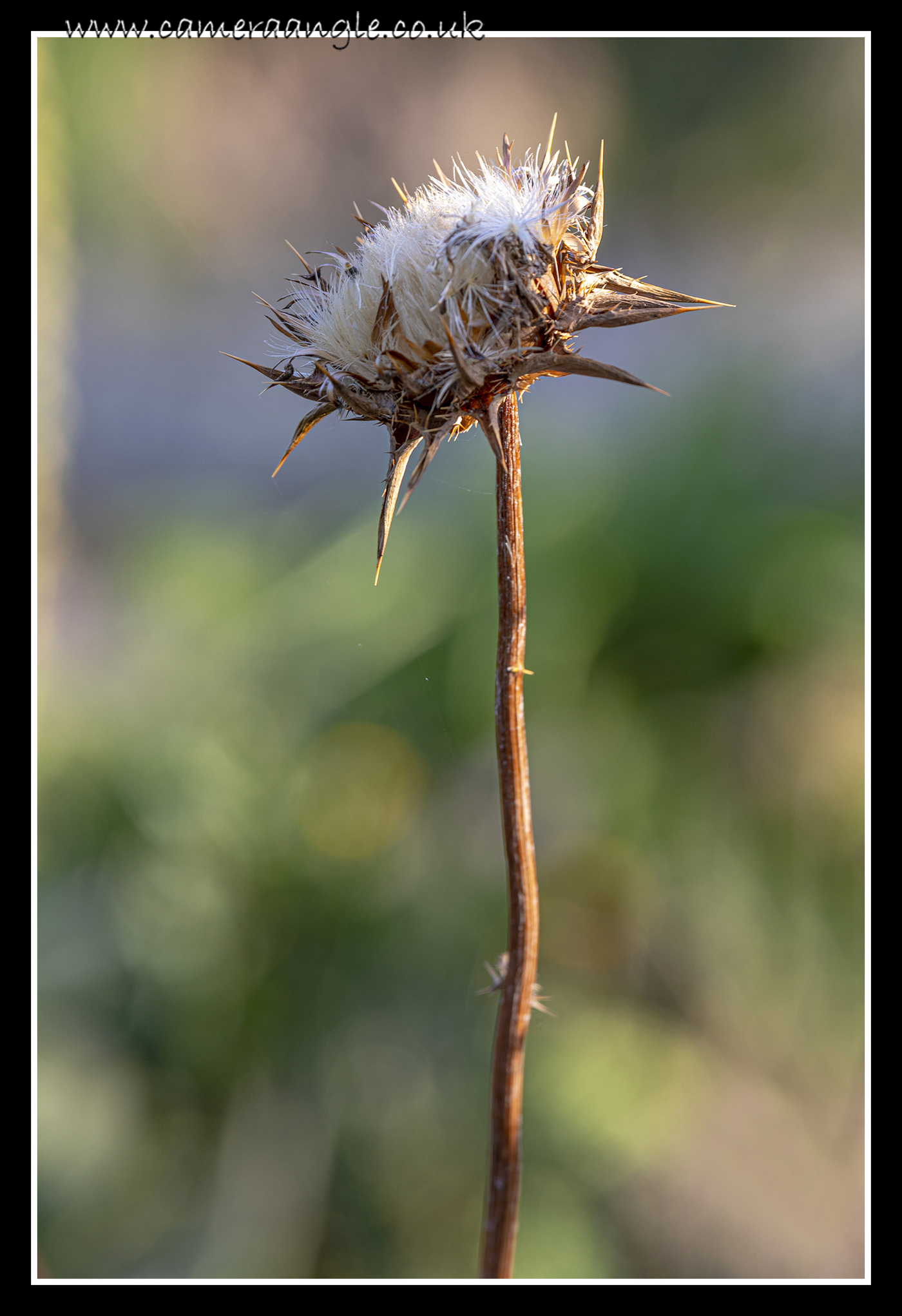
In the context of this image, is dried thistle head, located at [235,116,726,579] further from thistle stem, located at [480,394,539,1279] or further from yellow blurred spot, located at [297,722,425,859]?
yellow blurred spot, located at [297,722,425,859]

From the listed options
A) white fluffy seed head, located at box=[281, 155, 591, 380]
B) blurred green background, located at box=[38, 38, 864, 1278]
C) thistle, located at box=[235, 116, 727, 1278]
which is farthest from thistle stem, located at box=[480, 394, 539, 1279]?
blurred green background, located at box=[38, 38, 864, 1278]

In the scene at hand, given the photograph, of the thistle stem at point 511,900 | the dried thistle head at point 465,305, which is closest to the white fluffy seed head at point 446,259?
the dried thistle head at point 465,305

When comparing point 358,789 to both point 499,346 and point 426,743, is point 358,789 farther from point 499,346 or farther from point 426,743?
point 499,346

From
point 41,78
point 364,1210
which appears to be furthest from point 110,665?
point 41,78

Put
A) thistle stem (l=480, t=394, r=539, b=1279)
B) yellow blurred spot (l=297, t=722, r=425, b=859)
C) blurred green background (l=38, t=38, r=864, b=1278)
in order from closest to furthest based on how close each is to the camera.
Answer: thistle stem (l=480, t=394, r=539, b=1279) → blurred green background (l=38, t=38, r=864, b=1278) → yellow blurred spot (l=297, t=722, r=425, b=859)

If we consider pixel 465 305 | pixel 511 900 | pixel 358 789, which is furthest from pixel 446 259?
pixel 358 789
